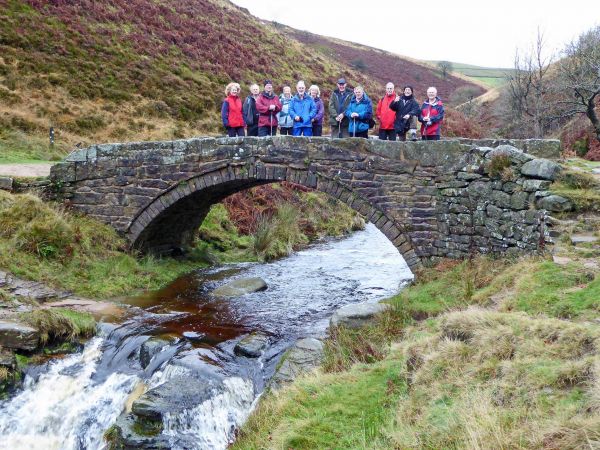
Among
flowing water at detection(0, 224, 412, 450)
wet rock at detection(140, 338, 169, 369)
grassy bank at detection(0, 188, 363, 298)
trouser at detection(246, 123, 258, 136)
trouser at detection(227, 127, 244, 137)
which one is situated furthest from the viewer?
trouser at detection(246, 123, 258, 136)

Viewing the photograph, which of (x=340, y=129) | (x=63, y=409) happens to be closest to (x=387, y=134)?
(x=340, y=129)

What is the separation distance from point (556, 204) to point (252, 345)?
519cm

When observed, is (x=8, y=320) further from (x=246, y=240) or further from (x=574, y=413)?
(x=246, y=240)

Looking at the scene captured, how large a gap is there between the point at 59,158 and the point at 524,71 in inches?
1014

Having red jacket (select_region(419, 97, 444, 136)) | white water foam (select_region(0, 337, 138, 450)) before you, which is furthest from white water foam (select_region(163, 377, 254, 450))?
red jacket (select_region(419, 97, 444, 136))

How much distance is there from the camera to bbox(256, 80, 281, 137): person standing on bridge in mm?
12758

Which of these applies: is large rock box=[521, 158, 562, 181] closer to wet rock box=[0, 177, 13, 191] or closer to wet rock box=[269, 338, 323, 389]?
wet rock box=[269, 338, 323, 389]

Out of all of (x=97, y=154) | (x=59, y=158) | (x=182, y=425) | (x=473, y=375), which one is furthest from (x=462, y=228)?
(x=59, y=158)

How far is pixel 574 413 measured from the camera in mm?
3771

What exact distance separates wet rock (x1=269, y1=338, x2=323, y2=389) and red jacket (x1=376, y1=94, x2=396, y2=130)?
18.7ft

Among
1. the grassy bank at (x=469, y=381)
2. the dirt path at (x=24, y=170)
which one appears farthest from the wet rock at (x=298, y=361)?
the dirt path at (x=24, y=170)

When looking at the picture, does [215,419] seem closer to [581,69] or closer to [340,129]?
[340,129]

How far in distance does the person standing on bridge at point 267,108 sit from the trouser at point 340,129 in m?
1.48

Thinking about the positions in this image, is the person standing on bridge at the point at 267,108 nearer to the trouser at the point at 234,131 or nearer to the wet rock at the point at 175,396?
the trouser at the point at 234,131
